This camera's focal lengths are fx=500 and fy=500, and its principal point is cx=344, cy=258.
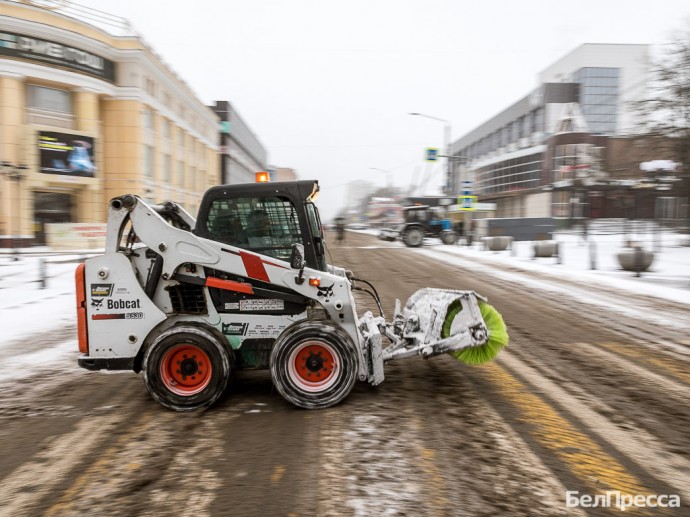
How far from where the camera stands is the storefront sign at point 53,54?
2767cm

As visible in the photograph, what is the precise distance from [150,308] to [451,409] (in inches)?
118

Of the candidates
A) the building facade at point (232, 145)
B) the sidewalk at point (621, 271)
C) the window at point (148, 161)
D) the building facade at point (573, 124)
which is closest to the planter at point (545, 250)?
the sidewalk at point (621, 271)

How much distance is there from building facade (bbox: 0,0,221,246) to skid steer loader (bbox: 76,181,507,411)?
24036 millimetres

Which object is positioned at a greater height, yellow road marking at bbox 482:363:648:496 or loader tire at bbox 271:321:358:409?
loader tire at bbox 271:321:358:409

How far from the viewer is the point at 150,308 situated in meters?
4.76

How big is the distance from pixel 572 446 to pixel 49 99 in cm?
3426

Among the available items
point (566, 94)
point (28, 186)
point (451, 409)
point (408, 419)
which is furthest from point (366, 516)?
point (566, 94)

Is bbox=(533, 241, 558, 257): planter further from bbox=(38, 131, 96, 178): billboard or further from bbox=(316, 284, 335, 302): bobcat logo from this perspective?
bbox=(38, 131, 96, 178): billboard

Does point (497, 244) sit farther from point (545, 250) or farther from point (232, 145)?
point (232, 145)

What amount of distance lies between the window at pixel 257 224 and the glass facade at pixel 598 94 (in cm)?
5852

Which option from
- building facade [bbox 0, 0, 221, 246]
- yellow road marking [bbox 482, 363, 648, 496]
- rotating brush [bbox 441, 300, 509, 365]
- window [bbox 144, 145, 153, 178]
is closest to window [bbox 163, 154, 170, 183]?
building facade [bbox 0, 0, 221, 246]

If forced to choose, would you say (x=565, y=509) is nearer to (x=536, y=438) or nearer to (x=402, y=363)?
(x=536, y=438)

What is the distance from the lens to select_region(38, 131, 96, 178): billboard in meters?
29.0

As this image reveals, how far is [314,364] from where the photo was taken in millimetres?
4656
